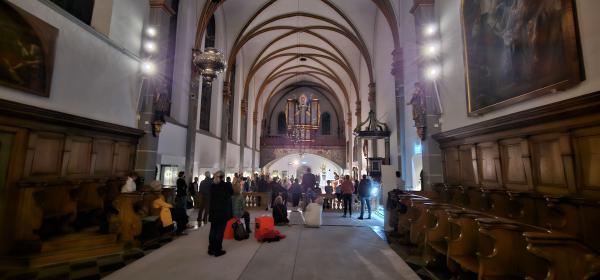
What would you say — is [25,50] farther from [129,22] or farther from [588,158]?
[588,158]

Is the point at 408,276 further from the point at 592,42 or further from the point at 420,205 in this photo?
the point at 592,42

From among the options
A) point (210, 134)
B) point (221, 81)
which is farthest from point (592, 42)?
point (221, 81)

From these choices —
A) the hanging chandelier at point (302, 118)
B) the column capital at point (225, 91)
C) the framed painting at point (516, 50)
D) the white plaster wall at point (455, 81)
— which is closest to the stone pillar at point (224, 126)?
the column capital at point (225, 91)

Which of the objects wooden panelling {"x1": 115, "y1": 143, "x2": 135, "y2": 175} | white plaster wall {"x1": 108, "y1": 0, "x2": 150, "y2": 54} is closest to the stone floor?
wooden panelling {"x1": 115, "y1": 143, "x2": 135, "y2": 175}

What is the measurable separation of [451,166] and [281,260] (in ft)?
14.0

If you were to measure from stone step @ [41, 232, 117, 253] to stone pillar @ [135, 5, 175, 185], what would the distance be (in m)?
2.34

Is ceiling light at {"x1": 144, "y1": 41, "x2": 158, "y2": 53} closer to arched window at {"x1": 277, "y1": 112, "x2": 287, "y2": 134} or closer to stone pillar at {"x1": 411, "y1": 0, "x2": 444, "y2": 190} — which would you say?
stone pillar at {"x1": 411, "y1": 0, "x2": 444, "y2": 190}

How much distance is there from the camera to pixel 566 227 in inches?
125

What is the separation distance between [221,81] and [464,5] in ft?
35.1

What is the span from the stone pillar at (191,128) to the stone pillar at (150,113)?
2.51 meters

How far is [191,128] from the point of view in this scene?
9758 mm

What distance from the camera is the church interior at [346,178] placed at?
3096 mm

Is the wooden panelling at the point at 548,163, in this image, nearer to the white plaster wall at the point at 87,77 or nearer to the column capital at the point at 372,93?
the white plaster wall at the point at 87,77

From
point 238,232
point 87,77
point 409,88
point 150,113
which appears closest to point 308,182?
point 238,232
